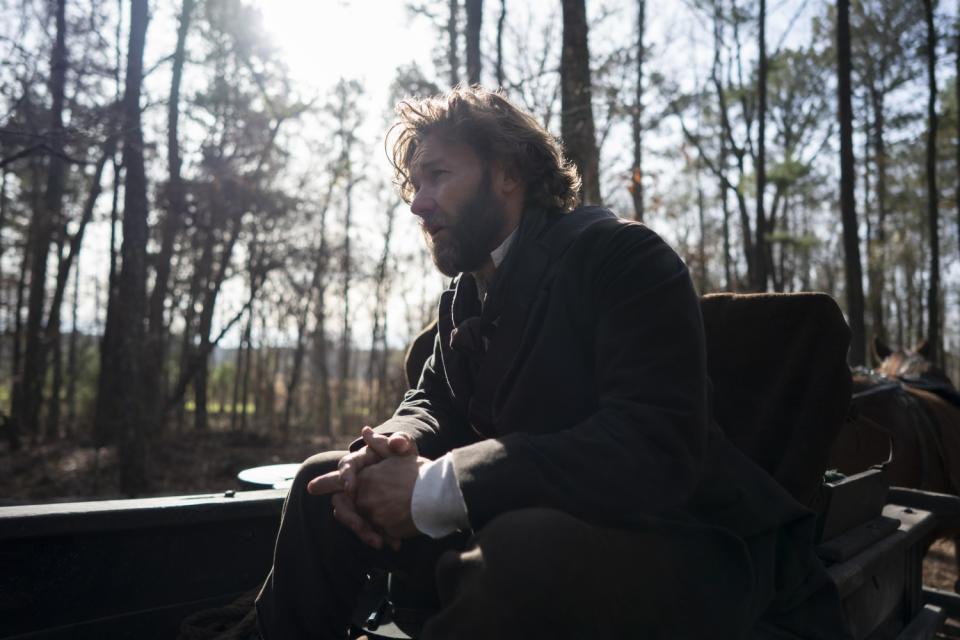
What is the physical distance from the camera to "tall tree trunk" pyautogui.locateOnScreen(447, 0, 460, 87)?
40.5 feet

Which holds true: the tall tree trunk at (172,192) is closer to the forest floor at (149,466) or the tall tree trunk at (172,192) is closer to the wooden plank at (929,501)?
the forest floor at (149,466)

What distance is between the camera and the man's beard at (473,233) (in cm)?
200

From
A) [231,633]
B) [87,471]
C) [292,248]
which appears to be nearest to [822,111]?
[292,248]

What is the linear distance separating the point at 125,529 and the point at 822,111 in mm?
20393

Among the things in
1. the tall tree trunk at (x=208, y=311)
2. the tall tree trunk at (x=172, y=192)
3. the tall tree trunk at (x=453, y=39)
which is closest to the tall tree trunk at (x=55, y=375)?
the tall tree trunk at (x=208, y=311)

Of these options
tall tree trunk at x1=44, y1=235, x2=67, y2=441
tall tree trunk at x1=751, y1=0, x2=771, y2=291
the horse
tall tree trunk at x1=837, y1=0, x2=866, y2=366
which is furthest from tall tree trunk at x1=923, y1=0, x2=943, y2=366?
tall tree trunk at x1=44, y1=235, x2=67, y2=441

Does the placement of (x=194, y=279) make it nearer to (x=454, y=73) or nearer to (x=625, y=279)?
(x=454, y=73)

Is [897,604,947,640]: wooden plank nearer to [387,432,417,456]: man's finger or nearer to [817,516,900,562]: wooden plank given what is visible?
[817,516,900,562]: wooden plank

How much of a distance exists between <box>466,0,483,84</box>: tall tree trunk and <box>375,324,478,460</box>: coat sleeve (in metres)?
6.69

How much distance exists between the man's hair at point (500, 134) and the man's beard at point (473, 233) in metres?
0.13

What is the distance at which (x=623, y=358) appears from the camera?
4.66 feet

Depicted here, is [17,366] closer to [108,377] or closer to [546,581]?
[108,377]

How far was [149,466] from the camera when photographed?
814cm

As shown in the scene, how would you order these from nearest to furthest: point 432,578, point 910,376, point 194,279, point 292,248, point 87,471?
1. point 432,578
2. point 910,376
3. point 87,471
4. point 292,248
5. point 194,279
